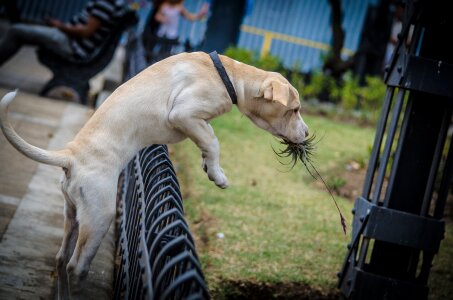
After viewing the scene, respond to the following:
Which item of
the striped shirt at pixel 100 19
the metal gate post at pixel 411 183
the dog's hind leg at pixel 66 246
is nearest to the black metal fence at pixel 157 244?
the dog's hind leg at pixel 66 246

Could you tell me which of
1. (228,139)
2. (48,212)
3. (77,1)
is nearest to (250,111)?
(48,212)

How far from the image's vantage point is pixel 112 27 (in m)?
9.45

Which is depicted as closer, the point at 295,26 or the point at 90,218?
the point at 90,218

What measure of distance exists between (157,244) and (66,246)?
1070 mm

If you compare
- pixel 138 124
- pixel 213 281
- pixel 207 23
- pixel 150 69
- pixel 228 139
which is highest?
pixel 207 23

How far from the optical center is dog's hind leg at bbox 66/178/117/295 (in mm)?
3188

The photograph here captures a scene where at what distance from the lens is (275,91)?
11.6ft

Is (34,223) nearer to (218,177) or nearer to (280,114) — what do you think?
(218,177)

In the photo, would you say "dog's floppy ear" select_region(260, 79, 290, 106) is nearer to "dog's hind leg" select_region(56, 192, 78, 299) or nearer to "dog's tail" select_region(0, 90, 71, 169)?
"dog's tail" select_region(0, 90, 71, 169)

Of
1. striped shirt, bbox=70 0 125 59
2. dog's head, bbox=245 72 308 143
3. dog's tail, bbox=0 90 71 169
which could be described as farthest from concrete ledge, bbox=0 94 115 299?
striped shirt, bbox=70 0 125 59

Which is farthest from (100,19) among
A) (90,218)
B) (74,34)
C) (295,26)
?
(295,26)

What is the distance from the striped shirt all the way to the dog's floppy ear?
6.32m

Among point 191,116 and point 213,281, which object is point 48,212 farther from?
point 191,116

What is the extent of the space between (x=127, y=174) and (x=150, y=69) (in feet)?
5.28
